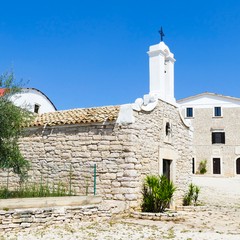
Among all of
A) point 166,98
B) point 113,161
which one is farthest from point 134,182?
point 166,98

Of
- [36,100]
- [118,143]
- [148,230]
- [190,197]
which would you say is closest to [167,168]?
[190,197]

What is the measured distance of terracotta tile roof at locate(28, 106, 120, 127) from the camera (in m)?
10.9

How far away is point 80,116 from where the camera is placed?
38.1ft

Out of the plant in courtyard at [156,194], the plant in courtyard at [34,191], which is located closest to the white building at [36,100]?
the plant in courtyard at [34,191]

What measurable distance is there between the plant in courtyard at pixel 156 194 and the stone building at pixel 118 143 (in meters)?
0.26

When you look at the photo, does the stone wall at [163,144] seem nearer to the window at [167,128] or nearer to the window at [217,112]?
the window at [167,128]

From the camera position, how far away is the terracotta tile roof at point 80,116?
10859 millimetres

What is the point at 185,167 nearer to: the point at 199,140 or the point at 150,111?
the point at 150,111

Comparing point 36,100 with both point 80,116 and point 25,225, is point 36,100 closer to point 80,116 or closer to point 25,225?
point 80,116

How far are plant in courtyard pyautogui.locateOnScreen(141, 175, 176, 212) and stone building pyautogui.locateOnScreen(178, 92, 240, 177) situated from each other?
22.4 m

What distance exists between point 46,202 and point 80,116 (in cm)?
371

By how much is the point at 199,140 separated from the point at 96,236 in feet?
86.5

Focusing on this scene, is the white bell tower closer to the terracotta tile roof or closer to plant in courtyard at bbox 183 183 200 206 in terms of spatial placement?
the terracotta tile roof

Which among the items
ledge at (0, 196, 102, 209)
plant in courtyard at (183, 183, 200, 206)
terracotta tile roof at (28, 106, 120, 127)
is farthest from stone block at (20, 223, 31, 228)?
plant in courtyard at (183, 183, 200, 206)
